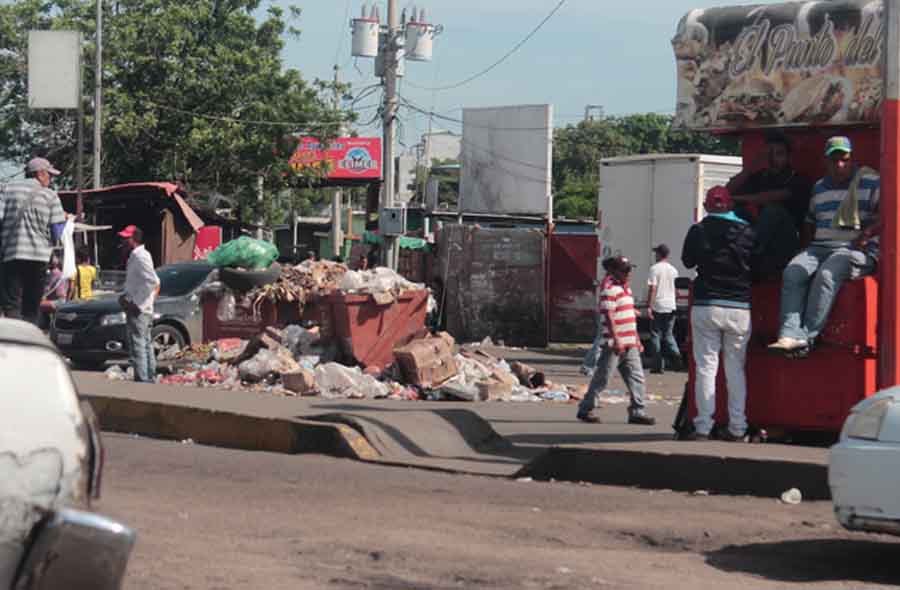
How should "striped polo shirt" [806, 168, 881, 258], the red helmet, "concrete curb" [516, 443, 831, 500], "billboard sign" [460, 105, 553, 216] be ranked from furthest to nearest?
"billboard sign" [460, 105, 553, 216] → the red helmet → "striped polo shirt" [806, 168, 881, 258] → "concrete curb" [516, 443, 831, 500]

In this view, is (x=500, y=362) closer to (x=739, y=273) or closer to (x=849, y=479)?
(x=739, y=273)

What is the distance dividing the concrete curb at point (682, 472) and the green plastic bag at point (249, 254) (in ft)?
28.6

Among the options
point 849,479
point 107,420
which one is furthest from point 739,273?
point 107,420

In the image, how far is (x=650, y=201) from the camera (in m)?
25.8

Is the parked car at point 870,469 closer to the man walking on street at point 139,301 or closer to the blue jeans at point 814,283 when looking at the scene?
the blue jeans at point 814,283

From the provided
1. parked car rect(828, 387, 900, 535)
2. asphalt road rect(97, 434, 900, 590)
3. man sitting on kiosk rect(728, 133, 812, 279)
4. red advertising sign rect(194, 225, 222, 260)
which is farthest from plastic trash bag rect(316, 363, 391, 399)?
red advertising sign rect(194, 225, 222, 260)

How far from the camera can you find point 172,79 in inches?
1855

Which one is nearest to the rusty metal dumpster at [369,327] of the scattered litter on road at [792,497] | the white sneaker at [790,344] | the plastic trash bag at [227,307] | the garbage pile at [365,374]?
the garbage pile at [365,374]

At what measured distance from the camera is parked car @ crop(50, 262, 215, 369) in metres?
20.4

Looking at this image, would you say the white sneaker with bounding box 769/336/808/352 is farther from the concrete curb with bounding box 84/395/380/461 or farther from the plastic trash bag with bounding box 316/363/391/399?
the plastic trash bag with bounding box 316/363/391/399

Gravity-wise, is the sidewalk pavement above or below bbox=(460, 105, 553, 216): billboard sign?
below

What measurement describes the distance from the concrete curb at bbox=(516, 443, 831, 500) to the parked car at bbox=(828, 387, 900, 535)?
6.59 feet

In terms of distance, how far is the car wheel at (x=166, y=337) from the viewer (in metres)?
20.7

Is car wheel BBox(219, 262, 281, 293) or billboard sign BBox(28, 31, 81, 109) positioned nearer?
car wheel BBox(219, 262, 281, 293)
